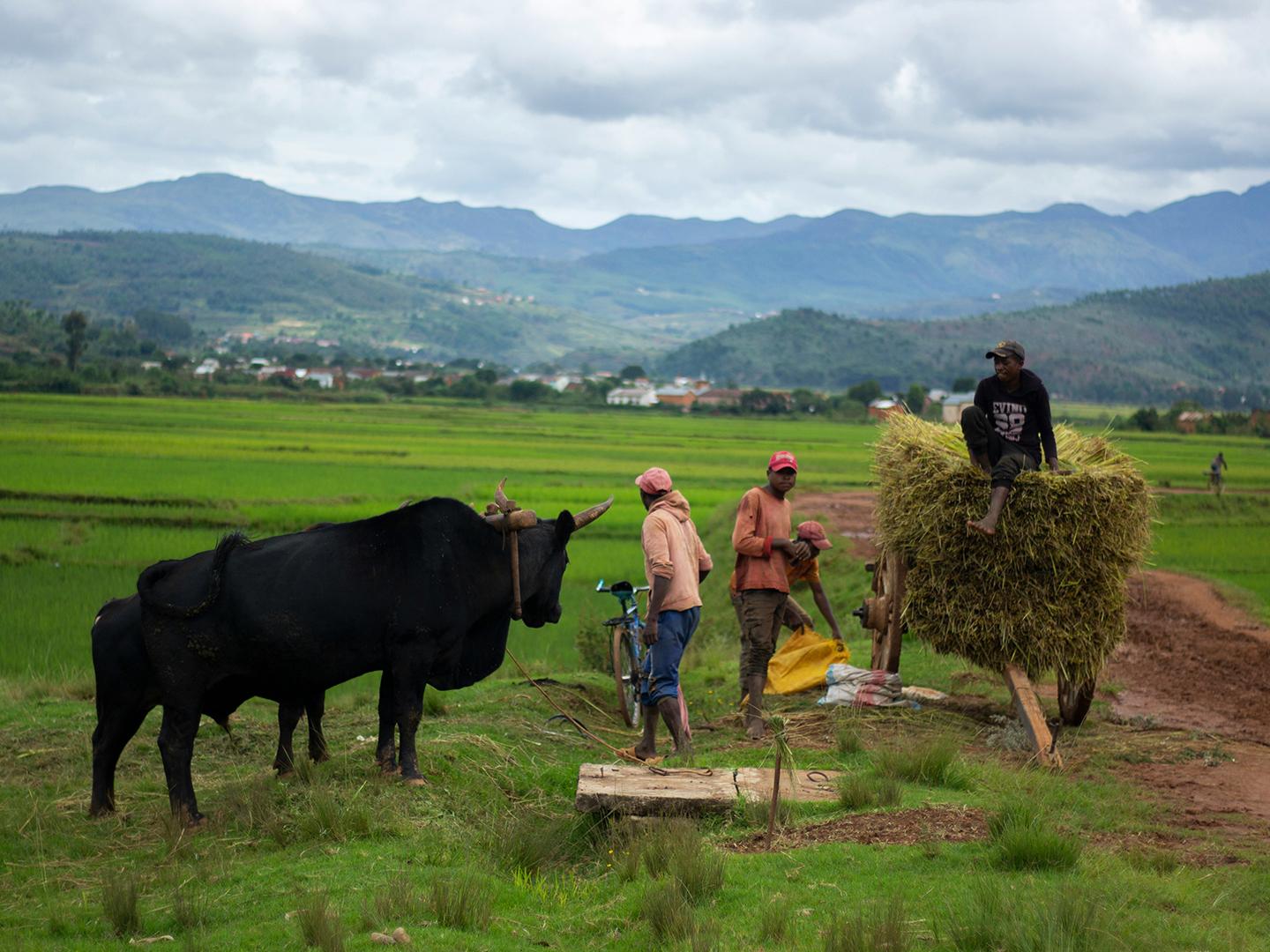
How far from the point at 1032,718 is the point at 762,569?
90.3 inches

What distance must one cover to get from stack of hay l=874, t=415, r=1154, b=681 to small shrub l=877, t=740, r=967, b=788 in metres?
1.40

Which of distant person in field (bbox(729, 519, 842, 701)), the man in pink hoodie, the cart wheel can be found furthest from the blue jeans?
the cart wheel

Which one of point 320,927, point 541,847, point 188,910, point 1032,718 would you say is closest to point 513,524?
point 541,847

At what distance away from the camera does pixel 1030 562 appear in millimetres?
9406

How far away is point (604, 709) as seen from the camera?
12.0 metres

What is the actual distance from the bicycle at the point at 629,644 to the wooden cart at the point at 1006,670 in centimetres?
207

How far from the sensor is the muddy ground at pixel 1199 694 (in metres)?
8.45

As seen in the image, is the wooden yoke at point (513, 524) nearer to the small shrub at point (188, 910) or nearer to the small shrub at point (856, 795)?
the small shrub at point (856, 795)

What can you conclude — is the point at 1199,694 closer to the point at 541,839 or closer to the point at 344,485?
A: the point at 541,839

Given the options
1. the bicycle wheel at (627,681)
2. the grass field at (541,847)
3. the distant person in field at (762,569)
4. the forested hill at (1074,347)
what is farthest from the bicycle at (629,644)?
the forested hill at (1074,347)

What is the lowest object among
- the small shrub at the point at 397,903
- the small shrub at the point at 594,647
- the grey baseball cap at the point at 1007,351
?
the small shrub at the point at 594,647

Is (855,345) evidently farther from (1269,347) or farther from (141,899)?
(141,899)

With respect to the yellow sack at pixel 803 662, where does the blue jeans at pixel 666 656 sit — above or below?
above

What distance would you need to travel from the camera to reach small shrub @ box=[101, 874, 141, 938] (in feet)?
20.1
